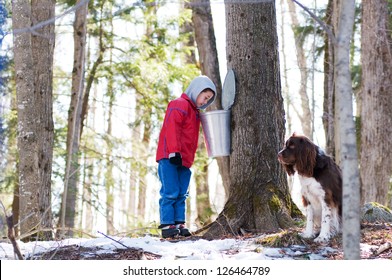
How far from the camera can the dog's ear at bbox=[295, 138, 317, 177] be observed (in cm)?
590

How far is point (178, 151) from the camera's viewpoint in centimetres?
687

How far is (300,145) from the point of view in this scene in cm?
592

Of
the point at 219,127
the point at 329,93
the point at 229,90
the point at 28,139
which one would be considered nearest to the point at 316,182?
the point at 219,127

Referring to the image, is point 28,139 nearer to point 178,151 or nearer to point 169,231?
point 178,151

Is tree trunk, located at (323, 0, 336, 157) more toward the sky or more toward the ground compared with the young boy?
more toward the sky

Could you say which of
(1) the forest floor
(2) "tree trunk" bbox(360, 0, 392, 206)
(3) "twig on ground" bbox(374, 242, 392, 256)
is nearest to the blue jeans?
(1) the forest floor

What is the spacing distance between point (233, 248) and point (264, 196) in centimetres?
119

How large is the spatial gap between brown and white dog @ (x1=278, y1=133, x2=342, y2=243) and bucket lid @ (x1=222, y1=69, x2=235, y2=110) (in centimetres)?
141

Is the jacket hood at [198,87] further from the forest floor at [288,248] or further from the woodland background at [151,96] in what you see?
the forest floor at [288,248]

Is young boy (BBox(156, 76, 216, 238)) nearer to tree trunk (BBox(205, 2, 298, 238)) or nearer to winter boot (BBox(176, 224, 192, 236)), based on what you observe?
winter boot (BBox(176, 224, 192, 236))

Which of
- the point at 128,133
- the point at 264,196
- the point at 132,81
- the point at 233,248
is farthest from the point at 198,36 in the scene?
the point at 128,133

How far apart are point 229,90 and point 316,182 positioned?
1.79 metres
